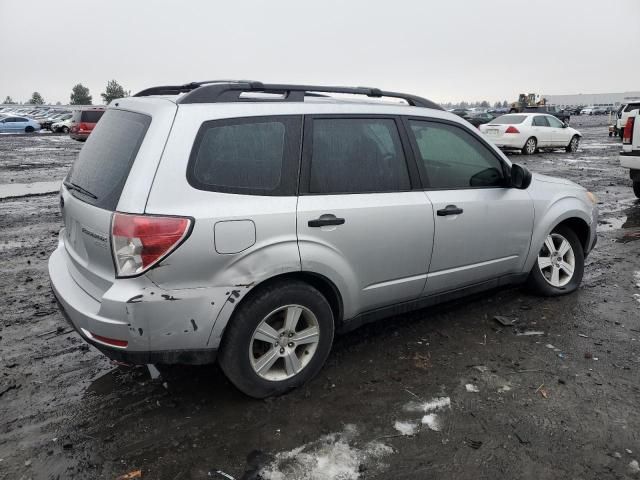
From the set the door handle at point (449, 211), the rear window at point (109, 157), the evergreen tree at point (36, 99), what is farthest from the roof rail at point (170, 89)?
the evergreen tree at point (36, 99)

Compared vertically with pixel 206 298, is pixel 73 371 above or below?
below

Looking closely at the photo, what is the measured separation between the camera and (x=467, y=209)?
13.0 ft

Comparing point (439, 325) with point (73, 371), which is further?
point (439, 325)

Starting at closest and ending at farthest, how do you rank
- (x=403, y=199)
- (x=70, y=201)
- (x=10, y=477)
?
(x=10, y=477), (x=70, y=201), (x=403, y=199)

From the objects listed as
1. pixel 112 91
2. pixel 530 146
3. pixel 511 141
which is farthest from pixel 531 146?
pixel 112 91

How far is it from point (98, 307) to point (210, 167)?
1006 millimetres

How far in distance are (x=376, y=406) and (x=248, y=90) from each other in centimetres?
212

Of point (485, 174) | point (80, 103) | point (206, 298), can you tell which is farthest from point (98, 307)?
point (80, 103)

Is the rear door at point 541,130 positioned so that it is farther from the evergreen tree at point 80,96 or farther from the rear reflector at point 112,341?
the evergreen tree at point 80,96

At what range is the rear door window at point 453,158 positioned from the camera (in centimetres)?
388

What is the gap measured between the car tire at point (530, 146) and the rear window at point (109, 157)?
19877mm

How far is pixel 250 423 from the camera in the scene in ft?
9.99

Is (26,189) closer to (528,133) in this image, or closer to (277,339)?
(277,339)

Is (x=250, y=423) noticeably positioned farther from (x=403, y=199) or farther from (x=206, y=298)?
(x=403, y=199)
